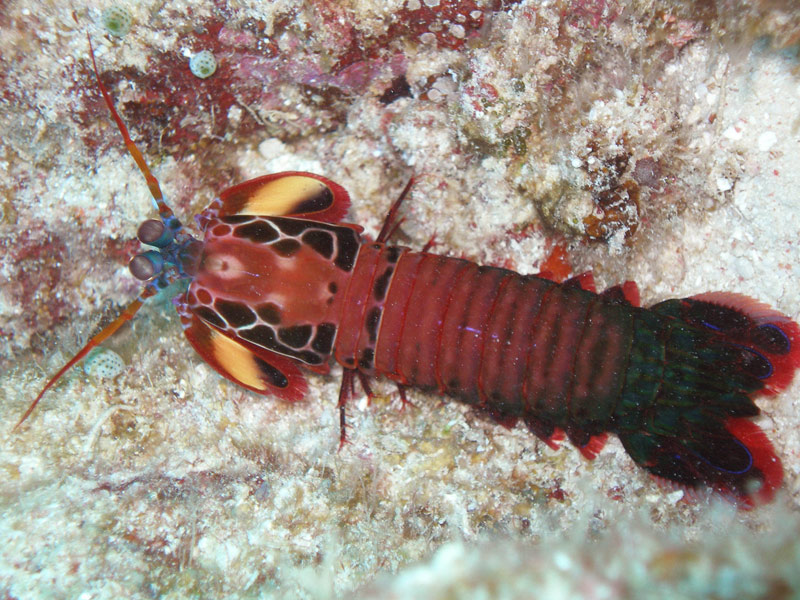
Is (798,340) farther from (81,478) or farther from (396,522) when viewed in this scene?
(81,478)

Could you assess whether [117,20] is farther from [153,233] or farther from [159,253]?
[159,253]

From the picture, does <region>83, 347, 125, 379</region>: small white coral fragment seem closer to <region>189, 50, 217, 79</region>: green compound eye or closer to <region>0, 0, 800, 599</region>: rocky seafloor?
<region>0, 0, 800, 599</region>: rocky seafloor

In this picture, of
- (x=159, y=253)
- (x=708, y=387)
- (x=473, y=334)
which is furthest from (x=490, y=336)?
(x=159, y=253)

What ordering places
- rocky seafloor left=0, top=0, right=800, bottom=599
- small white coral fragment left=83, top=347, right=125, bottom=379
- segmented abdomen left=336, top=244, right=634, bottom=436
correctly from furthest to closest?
1. small white coral fragment left=83, top=347, right=125, bottom=379
2. segmented abdomen left=336, top=244, right=634, bottom=436
3. rocky seafloor left=0, top=0, right=800, bottom=599

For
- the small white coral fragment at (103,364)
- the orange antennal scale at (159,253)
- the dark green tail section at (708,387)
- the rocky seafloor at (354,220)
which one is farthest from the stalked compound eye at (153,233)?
the dark green tail section at (708,387)

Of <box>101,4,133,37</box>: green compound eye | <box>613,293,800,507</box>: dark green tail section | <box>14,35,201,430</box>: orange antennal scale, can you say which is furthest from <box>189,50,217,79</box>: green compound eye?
<box>613,293,800,507</box>: dark green tail section
